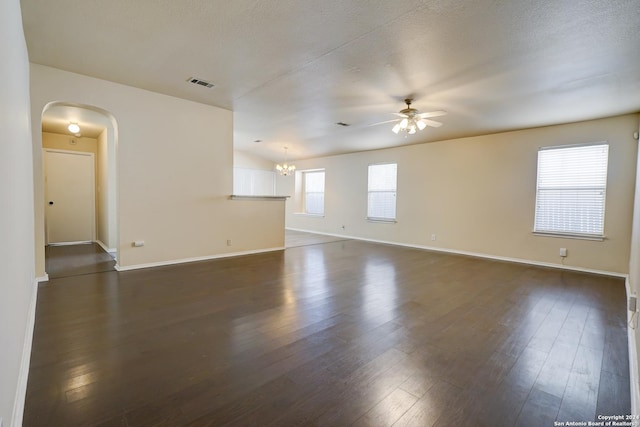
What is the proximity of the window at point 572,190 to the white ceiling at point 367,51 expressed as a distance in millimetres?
607

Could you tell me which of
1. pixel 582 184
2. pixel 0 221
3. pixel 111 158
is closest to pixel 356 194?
pixel 582 184

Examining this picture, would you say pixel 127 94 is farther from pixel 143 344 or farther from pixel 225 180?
pixel 143 344

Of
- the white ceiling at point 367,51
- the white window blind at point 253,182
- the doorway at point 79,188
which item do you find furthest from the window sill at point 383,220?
the doorway at point 79,188

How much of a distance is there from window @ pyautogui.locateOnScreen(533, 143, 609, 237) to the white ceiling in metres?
0.61

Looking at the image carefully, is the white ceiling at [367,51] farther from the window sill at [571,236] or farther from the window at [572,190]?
the window sill at [571,236]

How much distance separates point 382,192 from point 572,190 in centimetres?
387

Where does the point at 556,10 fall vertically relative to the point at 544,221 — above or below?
above

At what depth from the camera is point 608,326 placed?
2709mm

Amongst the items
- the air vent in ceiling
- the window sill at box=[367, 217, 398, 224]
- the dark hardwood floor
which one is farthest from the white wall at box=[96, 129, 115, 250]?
the window sill at box=[367, 217, 398, 224]

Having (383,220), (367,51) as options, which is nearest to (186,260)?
(367,51)

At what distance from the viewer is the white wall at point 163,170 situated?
3814mm

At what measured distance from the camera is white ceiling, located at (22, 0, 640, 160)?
2.41 meters

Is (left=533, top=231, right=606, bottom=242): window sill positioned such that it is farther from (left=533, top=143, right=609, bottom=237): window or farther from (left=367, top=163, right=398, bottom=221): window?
(left=367, top=163, right=398, bottom=221): window

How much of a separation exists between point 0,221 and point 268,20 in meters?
2.39
